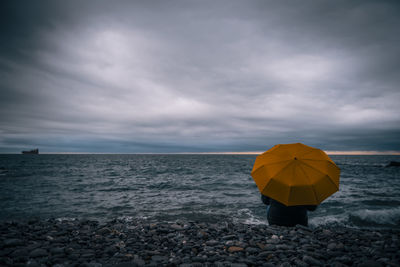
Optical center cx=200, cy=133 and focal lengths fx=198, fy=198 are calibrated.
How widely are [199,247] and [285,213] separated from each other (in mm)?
2744

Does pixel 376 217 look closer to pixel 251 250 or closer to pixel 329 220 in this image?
pixel 329 220

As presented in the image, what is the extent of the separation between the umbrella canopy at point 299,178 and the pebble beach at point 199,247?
112 cm

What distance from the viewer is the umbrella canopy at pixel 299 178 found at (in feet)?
15.6

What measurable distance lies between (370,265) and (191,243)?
3710 millimetres

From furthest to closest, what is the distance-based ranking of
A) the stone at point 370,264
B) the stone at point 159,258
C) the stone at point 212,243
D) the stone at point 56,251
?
the stone at point 212,243, the stone at point 56,251, the stone at point 159,258, the stone at point 370,264

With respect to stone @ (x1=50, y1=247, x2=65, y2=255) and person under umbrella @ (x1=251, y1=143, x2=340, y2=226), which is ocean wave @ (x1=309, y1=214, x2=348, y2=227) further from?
stone @ (x1=50, y1=247, x2=65, y2=255)

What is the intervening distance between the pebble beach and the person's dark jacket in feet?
0.62

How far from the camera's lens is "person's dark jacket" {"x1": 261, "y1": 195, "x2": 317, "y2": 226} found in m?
5.77

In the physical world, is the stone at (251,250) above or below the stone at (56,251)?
above

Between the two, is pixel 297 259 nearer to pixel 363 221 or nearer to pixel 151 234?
pixel 151 234

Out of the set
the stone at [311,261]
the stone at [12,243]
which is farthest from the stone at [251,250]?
the stone at [12,243]

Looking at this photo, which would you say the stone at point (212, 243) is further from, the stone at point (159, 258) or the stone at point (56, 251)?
the stone at point (56, 251)

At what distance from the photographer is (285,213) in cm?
584

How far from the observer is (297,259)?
404 centimetres
